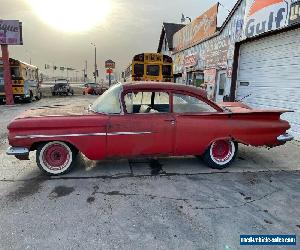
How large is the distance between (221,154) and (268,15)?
19.2 feet

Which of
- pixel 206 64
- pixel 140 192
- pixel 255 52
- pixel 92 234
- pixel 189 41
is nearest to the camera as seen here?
pixel 92 234

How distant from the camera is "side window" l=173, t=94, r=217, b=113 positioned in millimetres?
5043

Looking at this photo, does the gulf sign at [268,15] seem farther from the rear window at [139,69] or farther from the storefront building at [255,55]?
the rear window at [139,69]

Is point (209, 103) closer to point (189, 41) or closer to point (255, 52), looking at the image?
point (255, 52)

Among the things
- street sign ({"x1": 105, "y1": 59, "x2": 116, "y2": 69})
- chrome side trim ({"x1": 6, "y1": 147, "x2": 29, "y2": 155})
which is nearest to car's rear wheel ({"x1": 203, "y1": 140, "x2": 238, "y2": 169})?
chrome side trim ({"x1": 6, "y1": 147, "x2": 29, "y2": 155})

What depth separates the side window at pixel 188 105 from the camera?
5.04m

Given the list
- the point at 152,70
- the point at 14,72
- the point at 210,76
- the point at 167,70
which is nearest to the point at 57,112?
the point at 210,76

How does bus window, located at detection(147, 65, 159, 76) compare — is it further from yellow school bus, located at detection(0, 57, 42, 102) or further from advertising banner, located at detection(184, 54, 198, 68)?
yellow school bus, located at detection(0, 57, 42, 102)

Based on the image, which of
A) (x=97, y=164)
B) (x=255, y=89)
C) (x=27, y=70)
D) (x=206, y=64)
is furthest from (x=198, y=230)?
(x=27, y=70)

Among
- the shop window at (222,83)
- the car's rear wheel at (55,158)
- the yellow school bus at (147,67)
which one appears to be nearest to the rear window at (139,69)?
the yellow school bus at (147,67)

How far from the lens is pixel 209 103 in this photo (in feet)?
17.0

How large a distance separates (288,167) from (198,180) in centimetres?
212

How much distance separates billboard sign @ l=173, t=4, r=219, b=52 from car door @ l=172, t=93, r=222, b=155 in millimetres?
9805

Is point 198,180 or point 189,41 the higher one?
point 189,41
